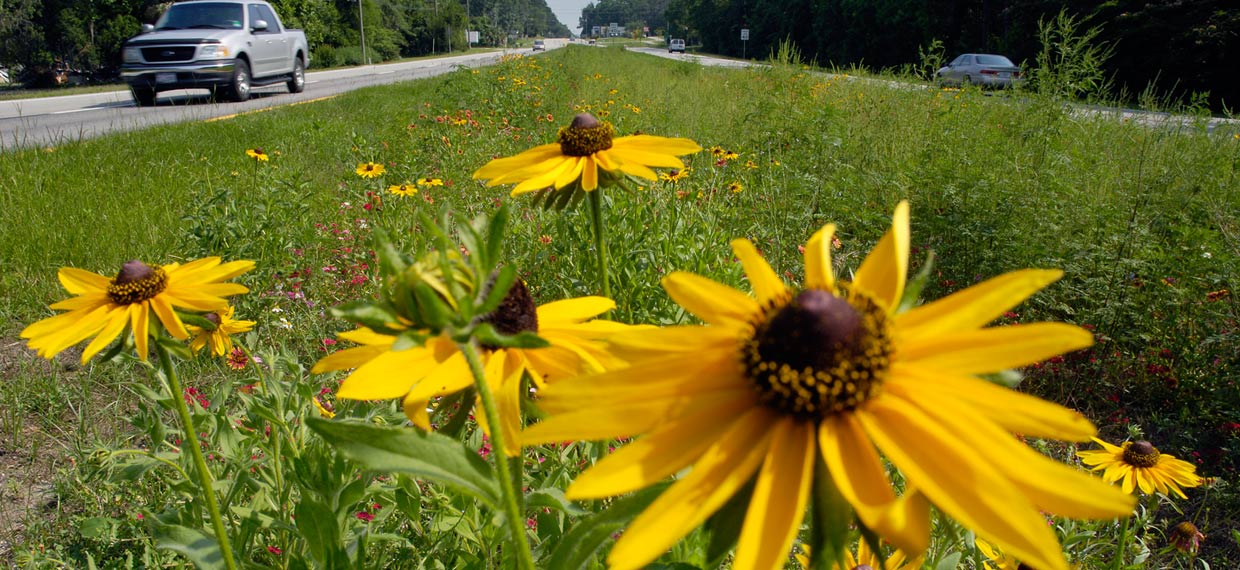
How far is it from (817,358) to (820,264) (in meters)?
0.15

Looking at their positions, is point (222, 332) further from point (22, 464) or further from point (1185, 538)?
point (1185, 538)

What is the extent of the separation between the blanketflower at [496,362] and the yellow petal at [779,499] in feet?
0.73

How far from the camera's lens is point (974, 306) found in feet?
1.86

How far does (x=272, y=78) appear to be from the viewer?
12.8m

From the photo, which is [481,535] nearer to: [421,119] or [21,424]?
[21,424]

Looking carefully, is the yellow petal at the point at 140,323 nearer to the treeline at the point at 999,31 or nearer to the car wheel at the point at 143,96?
the treeline at the point at 999,31

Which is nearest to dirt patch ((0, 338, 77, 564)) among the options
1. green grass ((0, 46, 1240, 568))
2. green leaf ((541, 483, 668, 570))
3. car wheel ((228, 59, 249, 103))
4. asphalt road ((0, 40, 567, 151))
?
green grass ((0, 46, 1240, 568))

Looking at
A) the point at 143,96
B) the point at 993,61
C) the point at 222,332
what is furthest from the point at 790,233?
the point at 993,61

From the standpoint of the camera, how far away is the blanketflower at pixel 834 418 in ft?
1.55

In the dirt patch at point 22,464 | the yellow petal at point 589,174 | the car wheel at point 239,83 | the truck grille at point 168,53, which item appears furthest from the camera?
the car wheel at point 239,83

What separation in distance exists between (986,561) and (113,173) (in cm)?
586

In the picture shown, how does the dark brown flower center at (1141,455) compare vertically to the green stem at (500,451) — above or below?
below

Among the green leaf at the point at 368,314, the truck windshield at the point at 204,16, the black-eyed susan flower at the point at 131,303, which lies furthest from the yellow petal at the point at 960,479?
the truck windshield at the point at 204,16

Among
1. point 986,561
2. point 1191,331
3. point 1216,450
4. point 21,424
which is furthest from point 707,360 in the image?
point 1191,331
